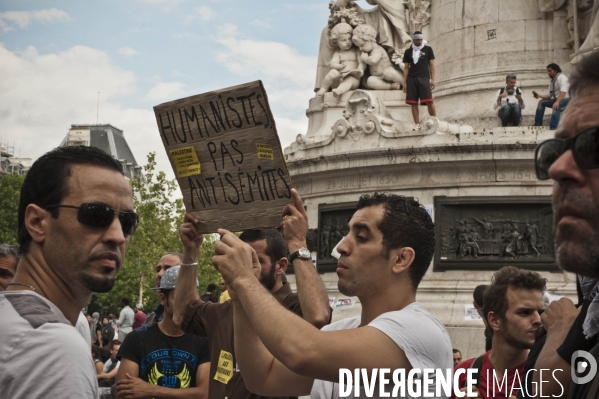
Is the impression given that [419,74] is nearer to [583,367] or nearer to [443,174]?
[443,174]

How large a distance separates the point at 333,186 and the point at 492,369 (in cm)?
1221

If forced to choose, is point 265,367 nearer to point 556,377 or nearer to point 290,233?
point 290,233

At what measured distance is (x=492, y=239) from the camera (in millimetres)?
15094

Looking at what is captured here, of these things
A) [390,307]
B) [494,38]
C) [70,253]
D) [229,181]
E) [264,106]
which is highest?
[494,38]

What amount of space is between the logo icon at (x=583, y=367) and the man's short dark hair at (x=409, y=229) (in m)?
0.86

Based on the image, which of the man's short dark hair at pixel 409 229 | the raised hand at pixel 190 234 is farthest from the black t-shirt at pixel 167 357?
the man's short dark hair at pixel 409 229

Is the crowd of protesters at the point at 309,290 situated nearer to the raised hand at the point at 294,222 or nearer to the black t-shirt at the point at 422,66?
the raised hand at the point at 294,222

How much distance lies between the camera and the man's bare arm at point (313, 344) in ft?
10.7

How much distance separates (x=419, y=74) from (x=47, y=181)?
15.0 meters

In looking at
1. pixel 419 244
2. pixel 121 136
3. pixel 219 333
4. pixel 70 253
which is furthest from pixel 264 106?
pixel 121 136

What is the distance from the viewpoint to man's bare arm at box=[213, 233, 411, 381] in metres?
3.26

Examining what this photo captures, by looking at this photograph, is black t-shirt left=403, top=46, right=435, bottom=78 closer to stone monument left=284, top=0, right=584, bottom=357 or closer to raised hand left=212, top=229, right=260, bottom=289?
stone monument left=284, top=0, right=584, bottom=357

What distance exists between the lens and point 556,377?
139 inches

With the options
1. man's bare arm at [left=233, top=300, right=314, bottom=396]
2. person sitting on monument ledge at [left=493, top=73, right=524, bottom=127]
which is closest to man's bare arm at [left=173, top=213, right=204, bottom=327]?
man's bare arm at [left=233, top=300, right=314, bottom=396]
